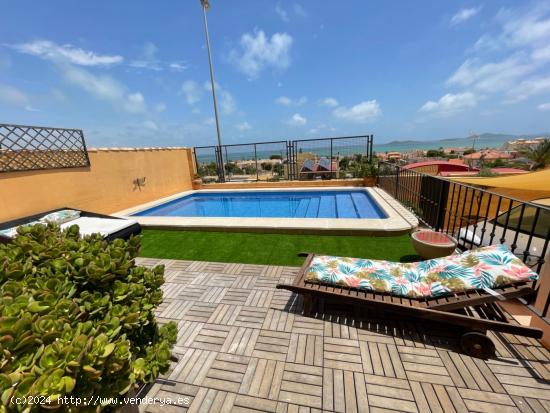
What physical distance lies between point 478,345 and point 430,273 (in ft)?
2.34

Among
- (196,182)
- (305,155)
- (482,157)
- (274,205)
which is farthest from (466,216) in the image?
(482,157)

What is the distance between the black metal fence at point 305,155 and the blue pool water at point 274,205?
198 cm

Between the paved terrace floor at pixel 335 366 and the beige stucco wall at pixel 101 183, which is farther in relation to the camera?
the beige stucco wall at pixel 101 183

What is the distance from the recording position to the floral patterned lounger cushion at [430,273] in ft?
7.28

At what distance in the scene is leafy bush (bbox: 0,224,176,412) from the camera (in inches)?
31.7

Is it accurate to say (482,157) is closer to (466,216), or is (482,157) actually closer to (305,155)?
(305,155)

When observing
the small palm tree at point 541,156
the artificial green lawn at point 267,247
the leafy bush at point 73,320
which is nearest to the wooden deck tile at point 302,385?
the leafy bush at point 73,320

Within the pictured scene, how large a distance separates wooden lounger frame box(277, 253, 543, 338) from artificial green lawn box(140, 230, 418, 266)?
4.66 ft

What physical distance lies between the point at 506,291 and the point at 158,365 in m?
2.82

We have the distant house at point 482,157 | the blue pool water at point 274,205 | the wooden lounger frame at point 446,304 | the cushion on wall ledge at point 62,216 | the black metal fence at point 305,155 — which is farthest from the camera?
the distant house at point 482,157

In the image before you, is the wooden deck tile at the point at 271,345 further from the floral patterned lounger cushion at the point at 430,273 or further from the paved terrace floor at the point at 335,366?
the floral patterned lounger cushion at the point at 430,273

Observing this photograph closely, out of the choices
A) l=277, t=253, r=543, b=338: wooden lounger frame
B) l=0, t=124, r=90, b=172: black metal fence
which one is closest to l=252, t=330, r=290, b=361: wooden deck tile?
l=277, t=253, r=543, b=338: wooden lounger frame

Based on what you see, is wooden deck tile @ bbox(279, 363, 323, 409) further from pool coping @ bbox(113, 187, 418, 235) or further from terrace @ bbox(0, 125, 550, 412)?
pool coping @ bbox(113, 187, 418, 235)

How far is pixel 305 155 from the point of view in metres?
13.1
